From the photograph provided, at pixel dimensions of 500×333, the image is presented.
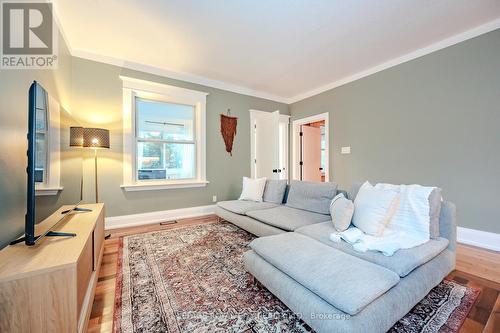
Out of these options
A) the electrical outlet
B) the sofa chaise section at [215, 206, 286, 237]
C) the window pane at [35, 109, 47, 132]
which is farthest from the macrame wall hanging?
the window pane at [35, 109, 47, 132]

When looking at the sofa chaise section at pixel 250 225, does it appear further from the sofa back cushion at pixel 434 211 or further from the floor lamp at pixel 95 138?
the floor lamp at pixel 95 138

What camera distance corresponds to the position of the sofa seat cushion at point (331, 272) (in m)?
A: 1.00

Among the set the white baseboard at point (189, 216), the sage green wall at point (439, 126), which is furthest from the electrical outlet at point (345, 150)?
the white baseboard at point (189, 216)

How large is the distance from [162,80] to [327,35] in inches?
109

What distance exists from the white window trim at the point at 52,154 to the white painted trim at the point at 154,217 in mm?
1654

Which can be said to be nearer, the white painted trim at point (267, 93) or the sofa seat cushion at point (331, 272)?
the sofa seat cushion at point (331, 272)

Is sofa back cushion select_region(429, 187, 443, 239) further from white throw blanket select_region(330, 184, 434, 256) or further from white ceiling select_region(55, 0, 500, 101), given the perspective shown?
white ceiling select_region(55, 0, 500, 101)

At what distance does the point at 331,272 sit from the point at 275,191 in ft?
6.87

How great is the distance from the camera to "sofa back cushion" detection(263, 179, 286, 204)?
3188 mm

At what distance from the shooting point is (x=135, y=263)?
2057mm

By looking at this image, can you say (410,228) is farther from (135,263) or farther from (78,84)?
(78,84)

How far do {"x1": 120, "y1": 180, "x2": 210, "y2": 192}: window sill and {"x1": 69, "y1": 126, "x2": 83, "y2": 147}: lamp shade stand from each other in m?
0.94

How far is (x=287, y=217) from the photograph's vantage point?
2393 mm

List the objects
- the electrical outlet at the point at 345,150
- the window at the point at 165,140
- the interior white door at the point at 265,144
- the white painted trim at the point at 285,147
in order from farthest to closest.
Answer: the white painted trim at the point at 285,147 → the interior white door at the point at 265,144 → the electrical outlet at the point at 345,150 → the window at the point at 165,140
